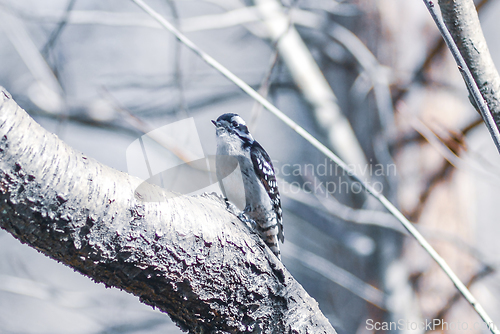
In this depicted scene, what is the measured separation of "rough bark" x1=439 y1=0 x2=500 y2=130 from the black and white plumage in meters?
0.49

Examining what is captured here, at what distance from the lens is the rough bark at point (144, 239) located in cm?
25

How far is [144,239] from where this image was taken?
0.31 m

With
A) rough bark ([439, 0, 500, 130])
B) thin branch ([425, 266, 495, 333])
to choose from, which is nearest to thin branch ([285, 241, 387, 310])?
thin branch ([425, 266, 495, 333])

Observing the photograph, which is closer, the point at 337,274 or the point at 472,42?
the point at 472,42

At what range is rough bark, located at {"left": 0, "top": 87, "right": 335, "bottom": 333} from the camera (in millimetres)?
251

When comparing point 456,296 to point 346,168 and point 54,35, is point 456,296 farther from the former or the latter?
point 54,35

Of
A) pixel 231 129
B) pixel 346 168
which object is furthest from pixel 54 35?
pixel 346 168

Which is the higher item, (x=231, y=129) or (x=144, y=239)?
(x=231, y=129)

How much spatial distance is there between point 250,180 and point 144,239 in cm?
48

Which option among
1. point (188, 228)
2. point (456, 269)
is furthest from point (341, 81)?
point (188, 228)

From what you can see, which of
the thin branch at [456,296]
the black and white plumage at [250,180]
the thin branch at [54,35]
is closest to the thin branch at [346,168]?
the black and white plumage at [250,180]

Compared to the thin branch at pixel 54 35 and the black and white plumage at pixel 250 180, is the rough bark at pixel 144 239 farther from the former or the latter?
the thin branch at pixel 54 35

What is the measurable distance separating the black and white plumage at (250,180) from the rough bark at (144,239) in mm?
336

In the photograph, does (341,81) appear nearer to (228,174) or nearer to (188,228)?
(228,174)
